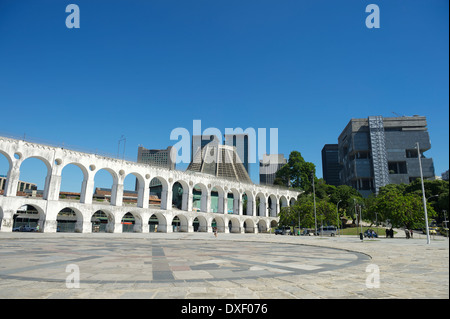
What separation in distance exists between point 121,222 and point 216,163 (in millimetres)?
70662

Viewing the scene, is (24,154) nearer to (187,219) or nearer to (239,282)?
(187,219)

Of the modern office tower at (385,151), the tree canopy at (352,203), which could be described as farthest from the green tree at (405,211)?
the modern office tower at (385,151)

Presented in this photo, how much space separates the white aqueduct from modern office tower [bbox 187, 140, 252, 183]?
154 feet

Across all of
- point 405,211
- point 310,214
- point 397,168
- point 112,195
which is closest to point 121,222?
point 112,195

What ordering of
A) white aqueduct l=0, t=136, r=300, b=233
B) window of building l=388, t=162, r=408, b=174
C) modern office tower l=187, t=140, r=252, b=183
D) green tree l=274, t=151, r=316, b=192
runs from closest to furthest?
white aqueduct l=0, t=136, r=300, b=233 → green tree l=274, t=151, r=316, b=192 → window of building l=388, t=162, r=408, b=174 → modern office tower l=187, t=140, r=252, b=183

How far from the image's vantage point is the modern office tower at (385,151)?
10025cm

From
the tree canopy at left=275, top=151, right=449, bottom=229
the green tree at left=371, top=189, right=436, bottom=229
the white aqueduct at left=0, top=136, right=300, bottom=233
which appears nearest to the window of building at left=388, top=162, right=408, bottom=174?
the tree canopy at left=275, top=151, right=449, bottom=229

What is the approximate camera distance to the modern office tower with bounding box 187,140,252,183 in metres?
116

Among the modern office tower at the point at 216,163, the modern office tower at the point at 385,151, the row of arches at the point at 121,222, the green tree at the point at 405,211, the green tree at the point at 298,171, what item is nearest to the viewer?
the green tree at the point at 405,211

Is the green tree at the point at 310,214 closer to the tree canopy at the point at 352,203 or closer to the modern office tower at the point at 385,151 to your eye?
the tree canopy at the point at 352,203

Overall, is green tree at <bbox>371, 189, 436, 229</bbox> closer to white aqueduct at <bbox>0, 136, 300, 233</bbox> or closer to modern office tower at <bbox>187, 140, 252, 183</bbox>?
white aqueduct at <bbox>0, 136, 300, 233</bbox>
